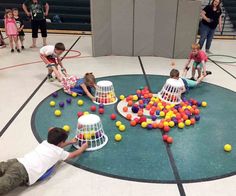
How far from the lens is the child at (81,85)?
3.71m

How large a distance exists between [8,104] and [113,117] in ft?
4.58

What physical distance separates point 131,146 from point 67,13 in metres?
7.15

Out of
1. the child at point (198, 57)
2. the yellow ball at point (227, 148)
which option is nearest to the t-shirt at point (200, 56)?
the child at point (198, 57)

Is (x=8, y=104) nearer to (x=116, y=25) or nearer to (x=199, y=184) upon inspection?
(x=199, y=184)

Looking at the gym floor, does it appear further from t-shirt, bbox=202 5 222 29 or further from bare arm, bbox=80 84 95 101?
t-shirt, bbox=202 5 222 29

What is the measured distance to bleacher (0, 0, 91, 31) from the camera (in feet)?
27.2

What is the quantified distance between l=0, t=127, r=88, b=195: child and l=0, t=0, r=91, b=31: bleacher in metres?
6.51

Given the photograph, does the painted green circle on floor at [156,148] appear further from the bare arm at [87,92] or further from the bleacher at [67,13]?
the bleacher at [67,13]

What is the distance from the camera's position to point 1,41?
6.38m


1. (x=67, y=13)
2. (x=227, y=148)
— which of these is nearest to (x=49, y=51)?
(x=227, y=148)

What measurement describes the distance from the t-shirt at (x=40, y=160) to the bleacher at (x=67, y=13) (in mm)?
6553

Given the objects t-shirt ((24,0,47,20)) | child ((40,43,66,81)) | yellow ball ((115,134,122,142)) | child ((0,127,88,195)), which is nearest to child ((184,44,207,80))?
child ((40,43,66,81))

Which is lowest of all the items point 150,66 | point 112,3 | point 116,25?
point 150,66

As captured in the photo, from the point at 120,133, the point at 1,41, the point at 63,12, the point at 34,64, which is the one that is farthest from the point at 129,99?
the point at 63,12
